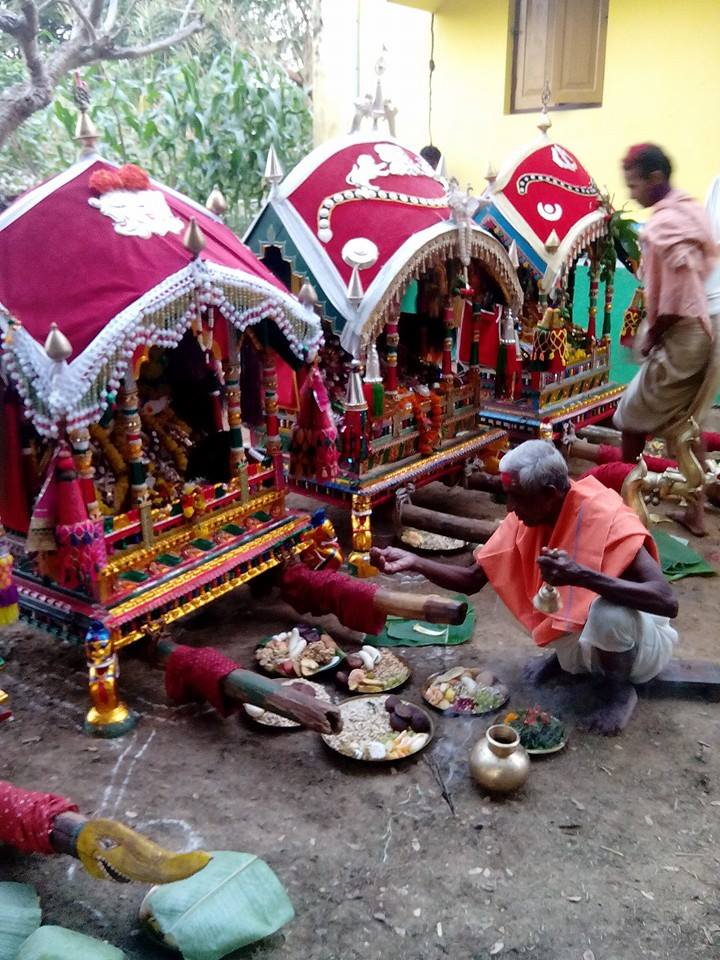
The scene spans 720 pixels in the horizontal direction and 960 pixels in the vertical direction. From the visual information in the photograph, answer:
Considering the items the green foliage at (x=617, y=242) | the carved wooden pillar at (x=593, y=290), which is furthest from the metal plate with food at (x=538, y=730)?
the green foliage at (x=617, y=242)

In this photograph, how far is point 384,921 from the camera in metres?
2.74

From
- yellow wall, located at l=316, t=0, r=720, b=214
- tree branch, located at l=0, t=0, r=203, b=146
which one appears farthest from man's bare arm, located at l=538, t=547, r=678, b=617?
tree branch, located at l=0, t=0, r=203, b=146

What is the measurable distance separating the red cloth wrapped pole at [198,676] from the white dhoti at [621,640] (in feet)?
4.92

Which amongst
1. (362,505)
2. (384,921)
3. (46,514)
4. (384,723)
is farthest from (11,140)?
(384,921)

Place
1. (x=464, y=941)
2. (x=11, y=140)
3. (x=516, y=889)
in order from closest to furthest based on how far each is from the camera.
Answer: (x=464, y=941)
(x=516, y=889)
(x=11, y=140)

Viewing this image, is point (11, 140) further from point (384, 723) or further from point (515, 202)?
point (384, 723)

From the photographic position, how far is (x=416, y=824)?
3180 millimetres

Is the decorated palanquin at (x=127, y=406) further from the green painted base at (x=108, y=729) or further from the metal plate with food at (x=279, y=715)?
the metal plate with food at (x=279, y=715)

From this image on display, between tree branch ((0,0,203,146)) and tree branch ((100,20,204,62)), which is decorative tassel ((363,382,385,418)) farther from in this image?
tree branch ((100,20,204,62))

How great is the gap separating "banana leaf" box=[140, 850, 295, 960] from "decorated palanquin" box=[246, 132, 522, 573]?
283 centimetres

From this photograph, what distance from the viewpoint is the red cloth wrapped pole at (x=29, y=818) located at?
2.78 metres

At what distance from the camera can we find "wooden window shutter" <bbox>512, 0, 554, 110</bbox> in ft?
30.4

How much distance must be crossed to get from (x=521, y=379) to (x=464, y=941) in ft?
16.6

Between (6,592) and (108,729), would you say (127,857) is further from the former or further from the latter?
(6,592)
